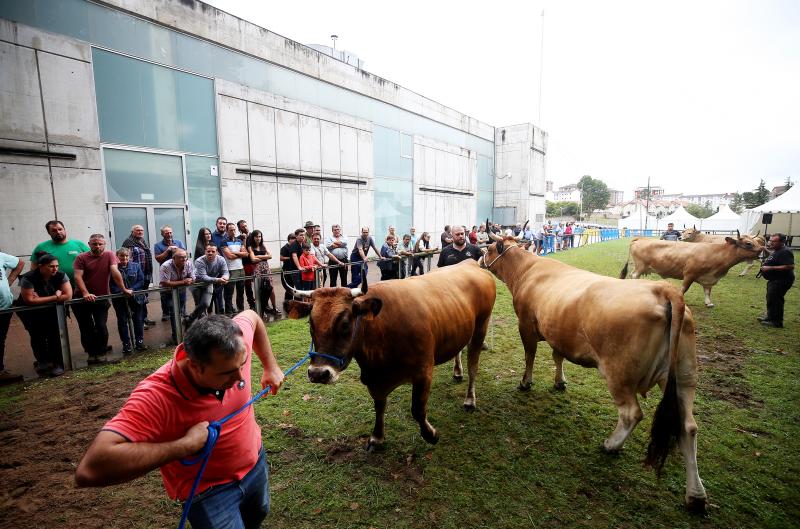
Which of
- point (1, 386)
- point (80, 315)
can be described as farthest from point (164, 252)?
point (1, 386)

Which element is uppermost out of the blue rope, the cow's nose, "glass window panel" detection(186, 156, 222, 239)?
"glass window panel" detection(186, 156, 222, 239)

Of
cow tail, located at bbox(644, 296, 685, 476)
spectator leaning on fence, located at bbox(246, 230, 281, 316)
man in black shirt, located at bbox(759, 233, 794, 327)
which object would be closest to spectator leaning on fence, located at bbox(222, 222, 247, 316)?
spectator leaning on fence, located at bbox(246, 230, 281, 316)

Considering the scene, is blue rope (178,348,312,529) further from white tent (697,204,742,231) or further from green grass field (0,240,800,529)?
white tent (697,204,742,231)

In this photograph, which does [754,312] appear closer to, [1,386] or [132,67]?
[1,386]

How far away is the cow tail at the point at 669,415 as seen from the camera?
10.4ft

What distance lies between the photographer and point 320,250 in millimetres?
9844

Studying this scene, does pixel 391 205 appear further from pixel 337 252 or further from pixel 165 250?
pixel 165 250

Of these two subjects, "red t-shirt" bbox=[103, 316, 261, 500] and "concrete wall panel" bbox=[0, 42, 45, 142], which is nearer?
"red t-shirt" bbox=[103, 316, 261, 500]

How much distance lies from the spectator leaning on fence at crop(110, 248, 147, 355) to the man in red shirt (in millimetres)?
5799

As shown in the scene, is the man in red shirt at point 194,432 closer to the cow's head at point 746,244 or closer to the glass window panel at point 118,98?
the cow's head at point 746,244

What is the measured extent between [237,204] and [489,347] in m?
12.0

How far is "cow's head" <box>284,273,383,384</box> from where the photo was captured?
3049mm

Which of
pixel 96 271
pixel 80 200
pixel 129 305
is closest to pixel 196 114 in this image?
pixel 80 200

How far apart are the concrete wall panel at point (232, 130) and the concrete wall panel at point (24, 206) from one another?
542 cm
